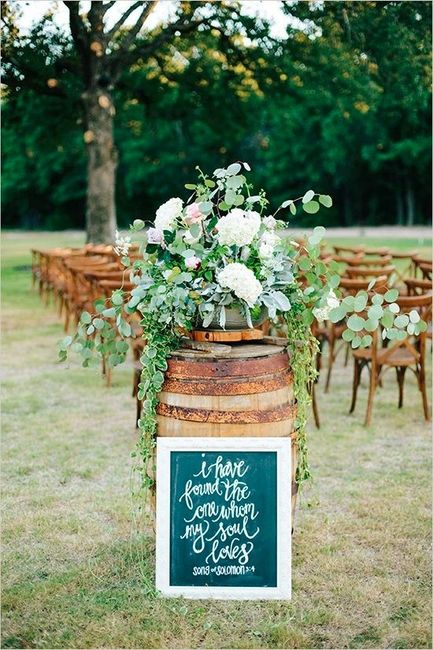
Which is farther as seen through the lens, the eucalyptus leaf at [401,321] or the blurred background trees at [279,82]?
the blurred background trees at [279,82]

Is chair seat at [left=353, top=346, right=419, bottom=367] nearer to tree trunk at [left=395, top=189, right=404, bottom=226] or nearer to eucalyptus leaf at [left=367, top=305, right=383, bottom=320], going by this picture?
eucalyptus leaf at [left=367, top=305, right=383, bottom=320]

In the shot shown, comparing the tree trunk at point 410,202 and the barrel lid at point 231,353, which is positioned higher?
the tree trunk at point 410,202

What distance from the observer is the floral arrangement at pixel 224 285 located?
3629 mm

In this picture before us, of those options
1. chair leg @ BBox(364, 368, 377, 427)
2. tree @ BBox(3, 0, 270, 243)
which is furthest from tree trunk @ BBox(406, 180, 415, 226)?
chair leg @ BBox(364, 368, 377, 427)

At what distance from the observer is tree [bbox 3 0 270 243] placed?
17000 millimetres

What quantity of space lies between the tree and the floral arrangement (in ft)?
45.3

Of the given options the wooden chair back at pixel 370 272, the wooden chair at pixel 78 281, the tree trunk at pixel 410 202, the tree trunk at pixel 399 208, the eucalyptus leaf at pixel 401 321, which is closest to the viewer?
the eucalyptus leaf at pixel 401 321

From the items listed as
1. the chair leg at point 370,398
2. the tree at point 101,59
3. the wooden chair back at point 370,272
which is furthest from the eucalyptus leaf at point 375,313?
the tree at point 101,59

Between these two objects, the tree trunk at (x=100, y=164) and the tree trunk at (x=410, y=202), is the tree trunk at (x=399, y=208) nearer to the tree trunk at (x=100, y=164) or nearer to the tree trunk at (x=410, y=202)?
the tree trunk at (x=410, y=202)

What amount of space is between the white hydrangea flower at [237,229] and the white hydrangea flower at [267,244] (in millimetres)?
105

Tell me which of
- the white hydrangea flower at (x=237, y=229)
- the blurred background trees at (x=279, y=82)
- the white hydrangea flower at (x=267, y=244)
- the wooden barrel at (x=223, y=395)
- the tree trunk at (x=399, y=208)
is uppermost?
the blurred background trees at (x=279, y=82)

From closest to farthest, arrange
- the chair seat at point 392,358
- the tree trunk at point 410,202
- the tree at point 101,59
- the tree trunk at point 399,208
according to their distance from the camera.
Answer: the chair seat at point 392,358 < the tree at point 101,59 < the tree trunk at point 410,202 < the tree trunk at point 399,208

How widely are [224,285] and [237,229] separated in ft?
0.79

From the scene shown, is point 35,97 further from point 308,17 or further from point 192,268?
point 192,268
